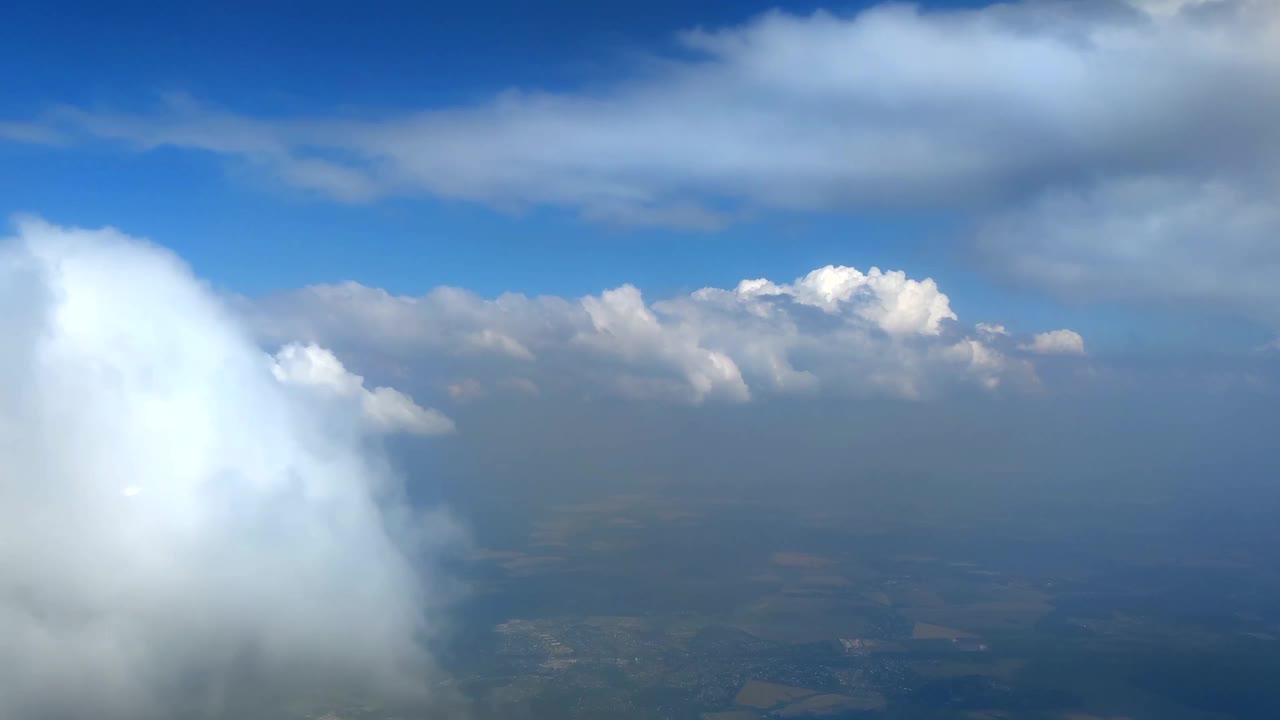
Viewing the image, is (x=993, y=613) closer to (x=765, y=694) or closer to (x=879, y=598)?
(x=879, y=598)

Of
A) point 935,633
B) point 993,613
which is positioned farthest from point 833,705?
point 993,613

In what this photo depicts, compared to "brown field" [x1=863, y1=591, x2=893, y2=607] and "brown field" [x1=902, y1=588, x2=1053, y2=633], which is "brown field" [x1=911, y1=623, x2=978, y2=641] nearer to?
"brown field" [x1=902, y1=588, x2=1053, y2=633]

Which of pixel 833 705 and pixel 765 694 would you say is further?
pixel 765 694

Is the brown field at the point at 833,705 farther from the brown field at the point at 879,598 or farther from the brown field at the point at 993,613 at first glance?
the brown field at the point at 879,598

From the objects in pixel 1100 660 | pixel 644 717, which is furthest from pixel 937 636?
pixel 644 717

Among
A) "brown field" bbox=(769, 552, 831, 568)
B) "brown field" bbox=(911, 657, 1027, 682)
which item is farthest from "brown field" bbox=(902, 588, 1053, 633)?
"brown field" bbox=(769, 552, 831, 568)

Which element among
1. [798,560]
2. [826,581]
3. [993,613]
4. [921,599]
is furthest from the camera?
[798,560]

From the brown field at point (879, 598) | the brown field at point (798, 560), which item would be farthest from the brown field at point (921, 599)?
the brown field at point (798, 560)
